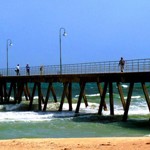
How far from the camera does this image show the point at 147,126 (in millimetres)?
23062

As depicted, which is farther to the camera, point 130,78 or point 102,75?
point 102,75

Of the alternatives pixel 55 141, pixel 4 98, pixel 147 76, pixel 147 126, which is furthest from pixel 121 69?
pixel 4 98

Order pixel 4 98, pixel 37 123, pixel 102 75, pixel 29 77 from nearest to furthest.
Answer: pixel 37 123 → pixel 102 75 → pixel 29 77 → pixel 4 98

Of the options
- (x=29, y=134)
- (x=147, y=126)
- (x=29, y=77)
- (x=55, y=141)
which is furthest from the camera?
(x=29, y=77)

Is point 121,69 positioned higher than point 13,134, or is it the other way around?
point 121,69

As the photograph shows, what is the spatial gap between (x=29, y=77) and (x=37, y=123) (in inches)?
532

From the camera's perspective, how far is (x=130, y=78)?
26672 millimetres

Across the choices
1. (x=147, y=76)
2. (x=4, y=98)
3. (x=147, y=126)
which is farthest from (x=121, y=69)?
(x=4, y=98)

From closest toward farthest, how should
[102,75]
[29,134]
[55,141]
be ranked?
1. [55,141]
2. [29,134]
3. [102,75]

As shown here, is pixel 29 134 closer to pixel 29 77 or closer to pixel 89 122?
pixel 89 122

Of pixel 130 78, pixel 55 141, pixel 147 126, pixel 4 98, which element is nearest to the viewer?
pixel 55 141

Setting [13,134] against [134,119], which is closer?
[13,134]

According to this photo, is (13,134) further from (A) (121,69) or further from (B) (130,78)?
(A) (121,69)

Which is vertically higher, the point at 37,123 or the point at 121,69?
the point at 121,69
